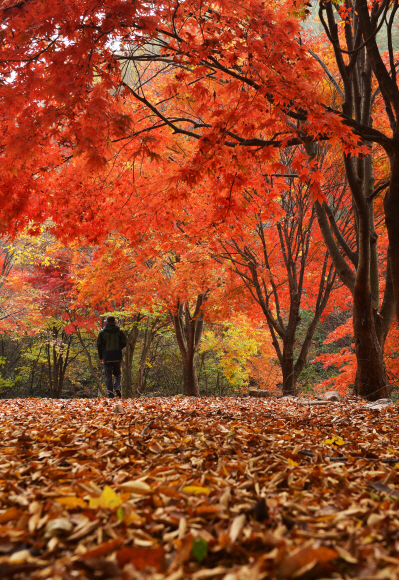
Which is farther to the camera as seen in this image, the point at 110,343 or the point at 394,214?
the point at 110,343

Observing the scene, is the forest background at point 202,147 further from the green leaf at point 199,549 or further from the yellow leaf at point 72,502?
the green leaf at point 199,549

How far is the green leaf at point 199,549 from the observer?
3.60 ft

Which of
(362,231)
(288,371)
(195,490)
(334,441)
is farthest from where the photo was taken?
(288,371)

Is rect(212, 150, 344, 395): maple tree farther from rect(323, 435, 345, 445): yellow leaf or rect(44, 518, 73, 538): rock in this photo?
rect(44, 518, 73, 538): rock

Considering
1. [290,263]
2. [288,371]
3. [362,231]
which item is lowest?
[288,371]

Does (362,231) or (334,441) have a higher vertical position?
(362,231)

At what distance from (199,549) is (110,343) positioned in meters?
6.71

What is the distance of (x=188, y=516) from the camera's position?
1377mm

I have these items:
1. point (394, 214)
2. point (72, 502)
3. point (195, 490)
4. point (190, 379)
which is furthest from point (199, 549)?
point (190, 379)

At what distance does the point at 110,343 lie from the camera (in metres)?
7.57

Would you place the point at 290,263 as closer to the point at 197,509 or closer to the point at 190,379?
the point at 190,379

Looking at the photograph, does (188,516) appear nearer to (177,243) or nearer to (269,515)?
(269,515)

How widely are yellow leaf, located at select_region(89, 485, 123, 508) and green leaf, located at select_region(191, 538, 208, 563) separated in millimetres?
401

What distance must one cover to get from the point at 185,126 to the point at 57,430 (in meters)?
6.79
